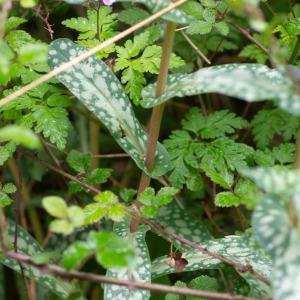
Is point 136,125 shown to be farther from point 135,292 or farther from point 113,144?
point 113,144

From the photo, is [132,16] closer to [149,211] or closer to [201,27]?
[201,27]

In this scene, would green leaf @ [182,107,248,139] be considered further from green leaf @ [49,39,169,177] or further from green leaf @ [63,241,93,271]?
green leaf @ [63,241,93,271]

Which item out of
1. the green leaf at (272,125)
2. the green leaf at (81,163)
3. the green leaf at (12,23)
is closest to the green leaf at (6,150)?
the green leaf at (81,163)

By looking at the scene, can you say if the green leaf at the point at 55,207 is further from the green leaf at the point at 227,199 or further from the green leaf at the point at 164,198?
the green leaf at the point at 227,199

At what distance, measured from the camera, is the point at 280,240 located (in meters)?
0.77

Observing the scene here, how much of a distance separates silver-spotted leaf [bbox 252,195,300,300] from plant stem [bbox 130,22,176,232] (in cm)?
37

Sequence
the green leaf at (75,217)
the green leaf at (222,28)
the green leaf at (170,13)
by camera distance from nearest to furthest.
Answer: the green leaf at (75,217), the green leaf at (170,13), the green leaf at (222,28)

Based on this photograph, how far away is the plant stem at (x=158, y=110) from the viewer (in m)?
1.02

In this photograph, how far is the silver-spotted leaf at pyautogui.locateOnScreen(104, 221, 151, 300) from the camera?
3.46 feet

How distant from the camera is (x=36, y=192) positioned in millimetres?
1956

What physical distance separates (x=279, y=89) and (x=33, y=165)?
1.11 meters

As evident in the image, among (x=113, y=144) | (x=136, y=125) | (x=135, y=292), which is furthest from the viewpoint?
(x=113, y=144)

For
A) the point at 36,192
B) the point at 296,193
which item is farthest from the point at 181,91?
the point at 36,192

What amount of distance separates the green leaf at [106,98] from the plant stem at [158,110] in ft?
0.09
